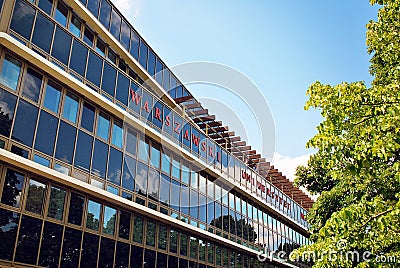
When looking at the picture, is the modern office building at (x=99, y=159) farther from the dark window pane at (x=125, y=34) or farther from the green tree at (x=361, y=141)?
the green tree at (x=361, y=141)

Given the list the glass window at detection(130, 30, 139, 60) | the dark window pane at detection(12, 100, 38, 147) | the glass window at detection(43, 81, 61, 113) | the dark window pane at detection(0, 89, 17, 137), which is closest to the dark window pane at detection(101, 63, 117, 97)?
the glass window at detection(43, 81, 61, 113)

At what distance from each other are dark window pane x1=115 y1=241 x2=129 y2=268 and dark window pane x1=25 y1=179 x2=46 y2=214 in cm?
406

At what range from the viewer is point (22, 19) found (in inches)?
557

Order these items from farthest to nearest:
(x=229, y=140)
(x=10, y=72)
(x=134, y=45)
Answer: (x=229, y=140), (x=134, y=45), (x=10, y=72)

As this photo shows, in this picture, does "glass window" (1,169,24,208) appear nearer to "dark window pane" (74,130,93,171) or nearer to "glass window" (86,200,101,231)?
"dark window pane" (74,130,93,171)

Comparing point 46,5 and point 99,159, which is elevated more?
point 46,5

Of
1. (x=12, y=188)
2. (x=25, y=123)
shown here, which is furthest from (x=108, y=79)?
(x=12, y=188)

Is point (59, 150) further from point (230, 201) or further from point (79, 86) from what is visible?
point (230, 201)

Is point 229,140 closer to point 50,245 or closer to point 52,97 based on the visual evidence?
point 52,97

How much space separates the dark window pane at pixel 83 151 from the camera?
616 inches

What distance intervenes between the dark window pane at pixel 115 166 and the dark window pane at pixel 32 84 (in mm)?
4079

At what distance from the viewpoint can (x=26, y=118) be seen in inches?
543

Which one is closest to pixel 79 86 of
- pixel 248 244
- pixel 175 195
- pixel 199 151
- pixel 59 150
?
pixel 59 150

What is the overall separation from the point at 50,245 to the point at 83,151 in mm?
3681
